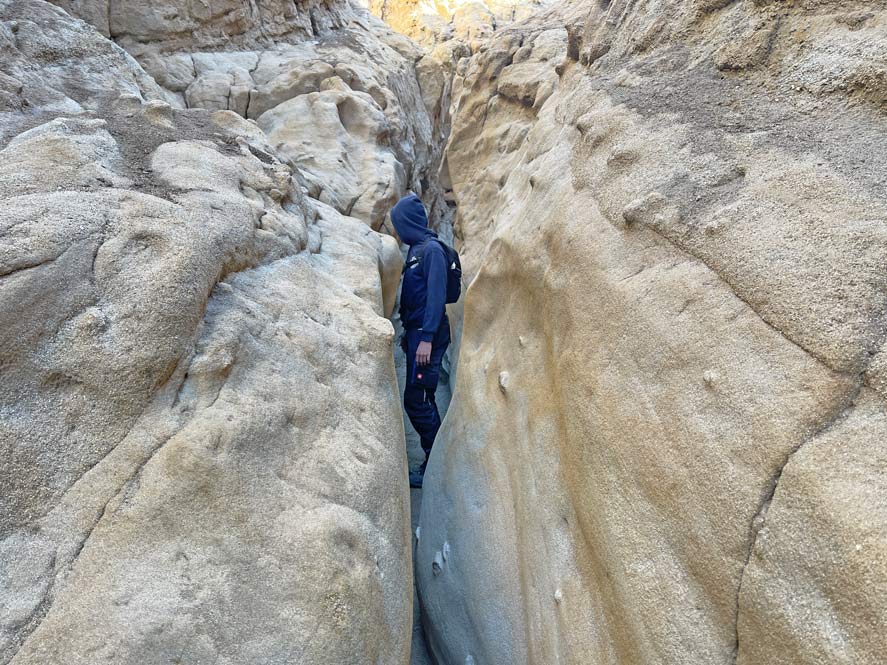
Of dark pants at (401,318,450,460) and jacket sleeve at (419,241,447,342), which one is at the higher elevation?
jacket sleeve at (419,241,447,342)

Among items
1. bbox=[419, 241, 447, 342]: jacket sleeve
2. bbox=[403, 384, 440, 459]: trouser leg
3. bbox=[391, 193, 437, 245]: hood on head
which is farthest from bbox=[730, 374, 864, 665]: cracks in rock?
bbox=[391, 193, 437, 245]: hood on head

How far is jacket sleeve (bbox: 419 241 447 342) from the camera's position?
337 cm

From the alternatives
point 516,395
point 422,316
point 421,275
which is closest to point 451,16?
point 421,275

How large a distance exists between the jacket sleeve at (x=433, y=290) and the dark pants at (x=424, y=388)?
18cm

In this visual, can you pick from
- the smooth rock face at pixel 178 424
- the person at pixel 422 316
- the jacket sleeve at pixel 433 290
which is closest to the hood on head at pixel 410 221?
the person at pixel 422 316

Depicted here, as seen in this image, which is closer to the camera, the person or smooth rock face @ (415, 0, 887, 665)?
smooth rock face @ (415, 0, 887, 665)

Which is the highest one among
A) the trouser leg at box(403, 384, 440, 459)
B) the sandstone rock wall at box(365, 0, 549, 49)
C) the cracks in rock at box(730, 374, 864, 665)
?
the sandstone rock wall at box(365, 0, 549, 49)

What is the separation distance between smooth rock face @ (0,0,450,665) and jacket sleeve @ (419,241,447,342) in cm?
82

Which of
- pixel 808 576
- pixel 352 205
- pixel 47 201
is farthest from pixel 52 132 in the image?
pixel 808 576

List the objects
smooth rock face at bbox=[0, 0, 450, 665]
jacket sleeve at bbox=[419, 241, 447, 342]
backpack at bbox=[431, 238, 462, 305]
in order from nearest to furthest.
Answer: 1. smooth rock face at bbox=[0, 0, 450, 665]
2. jacket sleeve at bbox=[419, 241, 447, 342]
3. backpack at bbox=[431, 238, 462, 305]

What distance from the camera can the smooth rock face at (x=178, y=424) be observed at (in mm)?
1279

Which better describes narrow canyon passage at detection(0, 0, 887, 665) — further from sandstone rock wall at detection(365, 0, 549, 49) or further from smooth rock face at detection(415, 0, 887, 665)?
sandstone rock wall at detection(365, 0, 549, 49)

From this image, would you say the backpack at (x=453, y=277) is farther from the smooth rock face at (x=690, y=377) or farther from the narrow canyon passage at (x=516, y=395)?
the smooth rock face at (x=690, y=377)

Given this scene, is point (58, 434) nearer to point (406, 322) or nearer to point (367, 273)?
point (367, 273)
